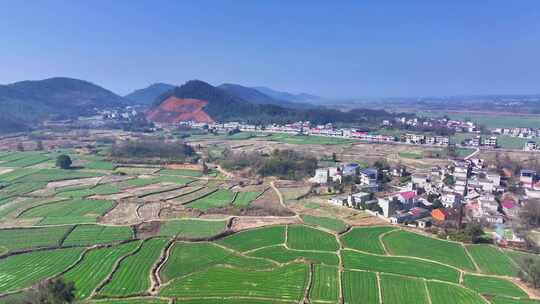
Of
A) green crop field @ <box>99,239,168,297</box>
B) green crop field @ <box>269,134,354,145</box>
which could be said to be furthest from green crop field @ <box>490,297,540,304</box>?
green crop field @ <box>269,134,354,145</box>

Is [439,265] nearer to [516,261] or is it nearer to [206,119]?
[516,261]

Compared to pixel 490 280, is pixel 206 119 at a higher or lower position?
higher

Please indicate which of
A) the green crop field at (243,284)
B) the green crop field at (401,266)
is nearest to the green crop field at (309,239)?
the green crop field at (401,266)

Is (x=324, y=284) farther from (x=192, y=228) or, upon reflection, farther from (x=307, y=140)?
(x=307, y=140)

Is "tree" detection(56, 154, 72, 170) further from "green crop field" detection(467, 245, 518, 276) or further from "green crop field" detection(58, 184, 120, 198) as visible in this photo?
"green crop field" detection(467, 245, 518, 276)

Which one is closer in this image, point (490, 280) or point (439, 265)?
point (490, 280)

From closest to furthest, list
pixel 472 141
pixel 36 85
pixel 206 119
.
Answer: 1. pixel 472 141
2. pixel 206 119
3. pixel 36 85

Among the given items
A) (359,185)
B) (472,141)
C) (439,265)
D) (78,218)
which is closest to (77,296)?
(78,218)
